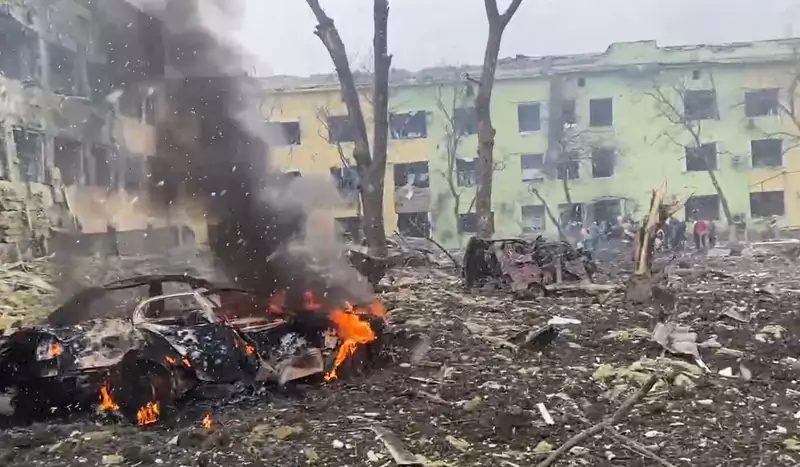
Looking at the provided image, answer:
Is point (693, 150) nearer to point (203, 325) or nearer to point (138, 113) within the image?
point (138, 113)

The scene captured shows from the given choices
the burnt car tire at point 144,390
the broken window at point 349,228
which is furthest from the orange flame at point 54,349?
the broken window at point 349,228

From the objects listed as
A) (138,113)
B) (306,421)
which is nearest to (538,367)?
(306,421)

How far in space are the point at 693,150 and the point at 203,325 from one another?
3298cm

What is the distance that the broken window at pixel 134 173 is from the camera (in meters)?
13.9

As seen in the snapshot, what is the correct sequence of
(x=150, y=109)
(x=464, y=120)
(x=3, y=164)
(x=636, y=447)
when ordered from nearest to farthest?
(x=636, y=447) → (x=150, y=109) → (x=3, y=164) → (x=464, y=120)

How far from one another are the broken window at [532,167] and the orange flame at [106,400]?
3034 centimetres

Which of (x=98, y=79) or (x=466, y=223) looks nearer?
(x=98, y=79)

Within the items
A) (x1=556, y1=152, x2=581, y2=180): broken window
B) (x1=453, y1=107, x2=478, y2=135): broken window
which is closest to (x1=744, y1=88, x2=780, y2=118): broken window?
(x1=556, y1=152, x2=581, y2=180): broken window

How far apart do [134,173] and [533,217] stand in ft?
76.8

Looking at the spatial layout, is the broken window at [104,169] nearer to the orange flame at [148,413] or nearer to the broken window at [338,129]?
the orange flame at [148,413]

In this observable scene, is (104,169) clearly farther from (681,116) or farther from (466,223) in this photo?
(681,116)

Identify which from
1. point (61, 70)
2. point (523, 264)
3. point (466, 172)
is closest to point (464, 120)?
point (466, 172)

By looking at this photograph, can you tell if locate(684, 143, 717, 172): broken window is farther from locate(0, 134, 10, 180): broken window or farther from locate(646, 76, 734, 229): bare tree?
locate(0, 134, 10, 180): broken window

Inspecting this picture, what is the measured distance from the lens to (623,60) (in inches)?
1384
